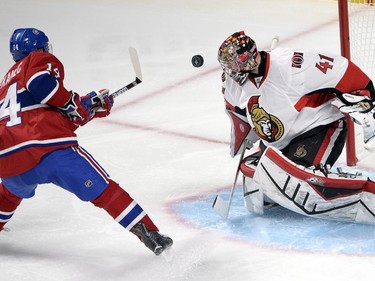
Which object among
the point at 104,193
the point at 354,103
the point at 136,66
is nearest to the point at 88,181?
the point at 104,193

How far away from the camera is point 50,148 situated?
2.83 metres

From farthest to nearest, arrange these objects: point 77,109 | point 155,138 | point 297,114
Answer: point 155,138 → point 297,114 → point 77,109

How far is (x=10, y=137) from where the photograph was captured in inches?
112

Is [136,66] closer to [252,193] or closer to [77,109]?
[77,109]

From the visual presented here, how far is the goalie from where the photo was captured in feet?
9.93

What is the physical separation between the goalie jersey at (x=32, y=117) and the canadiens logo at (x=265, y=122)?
2.14 feet

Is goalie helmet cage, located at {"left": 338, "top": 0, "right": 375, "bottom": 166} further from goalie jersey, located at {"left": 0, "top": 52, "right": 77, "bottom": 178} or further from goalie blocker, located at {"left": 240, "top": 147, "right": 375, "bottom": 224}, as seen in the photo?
goalie jersey, located at {"left": 0, "top": 52, "right": 77, "bottom": 178}

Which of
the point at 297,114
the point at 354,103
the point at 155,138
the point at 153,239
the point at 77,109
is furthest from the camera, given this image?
the point at 155,138

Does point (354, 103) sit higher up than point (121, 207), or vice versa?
point (354, 103)

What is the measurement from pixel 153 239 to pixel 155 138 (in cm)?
153

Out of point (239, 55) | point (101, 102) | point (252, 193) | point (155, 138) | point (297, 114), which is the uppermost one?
point (239, 55)

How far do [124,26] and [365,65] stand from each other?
2480 mm

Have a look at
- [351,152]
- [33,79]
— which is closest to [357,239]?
[351,152]

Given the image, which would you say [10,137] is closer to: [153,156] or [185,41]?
[153,156]
